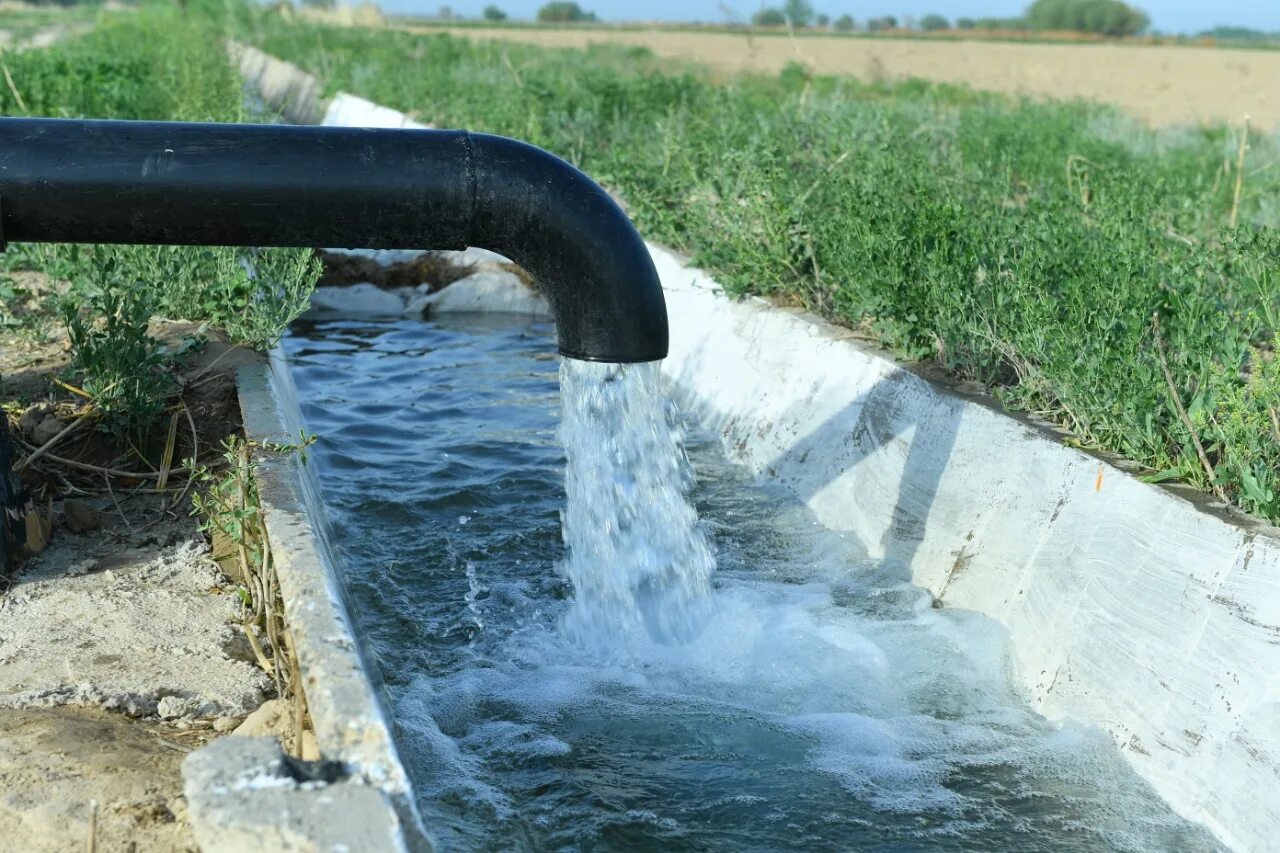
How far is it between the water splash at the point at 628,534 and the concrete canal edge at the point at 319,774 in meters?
1.64

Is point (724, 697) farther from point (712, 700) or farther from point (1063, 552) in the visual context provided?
point (1063, 552)

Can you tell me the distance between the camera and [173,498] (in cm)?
471

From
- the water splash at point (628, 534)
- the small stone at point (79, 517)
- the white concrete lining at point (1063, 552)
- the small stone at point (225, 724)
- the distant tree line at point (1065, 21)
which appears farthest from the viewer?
the distant tree line at point (1065, 21)

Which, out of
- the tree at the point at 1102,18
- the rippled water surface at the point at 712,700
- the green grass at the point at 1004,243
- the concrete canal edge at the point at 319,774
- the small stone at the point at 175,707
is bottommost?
the rippled water surface at the point at 712,700

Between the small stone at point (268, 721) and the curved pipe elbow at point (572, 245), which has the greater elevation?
the curved pipe elbow at point (572, 245)

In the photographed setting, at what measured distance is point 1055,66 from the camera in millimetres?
47312

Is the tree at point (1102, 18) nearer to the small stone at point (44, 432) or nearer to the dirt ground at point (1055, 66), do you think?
the dirt ground at point (1055, 66)

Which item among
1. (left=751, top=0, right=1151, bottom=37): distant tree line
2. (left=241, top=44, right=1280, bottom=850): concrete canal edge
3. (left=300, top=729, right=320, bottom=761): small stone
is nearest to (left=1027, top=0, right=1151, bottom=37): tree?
(left=751, top=0, right=1151, bottom=37): distant tree line

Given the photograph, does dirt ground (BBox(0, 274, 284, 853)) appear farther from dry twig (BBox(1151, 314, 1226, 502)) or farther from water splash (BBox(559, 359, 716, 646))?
dry twig (BBox(1151, 314, 1226, 502))

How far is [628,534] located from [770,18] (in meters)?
9.61

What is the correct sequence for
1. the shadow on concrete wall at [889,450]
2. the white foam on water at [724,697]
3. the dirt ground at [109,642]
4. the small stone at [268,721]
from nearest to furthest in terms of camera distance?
the dirt ground at [109,642], the small stone at [268,721], the white foam on water at [724,697], the shadow on concrete wall at [889,450]

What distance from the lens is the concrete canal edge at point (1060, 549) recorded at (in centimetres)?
376

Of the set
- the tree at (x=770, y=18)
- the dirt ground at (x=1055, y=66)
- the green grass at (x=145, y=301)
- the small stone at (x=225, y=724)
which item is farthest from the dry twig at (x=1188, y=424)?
the dirt ground at (x=1055, y=66)

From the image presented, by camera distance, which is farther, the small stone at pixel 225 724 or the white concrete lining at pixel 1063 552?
the white concrete lining at pixel 1063 552
